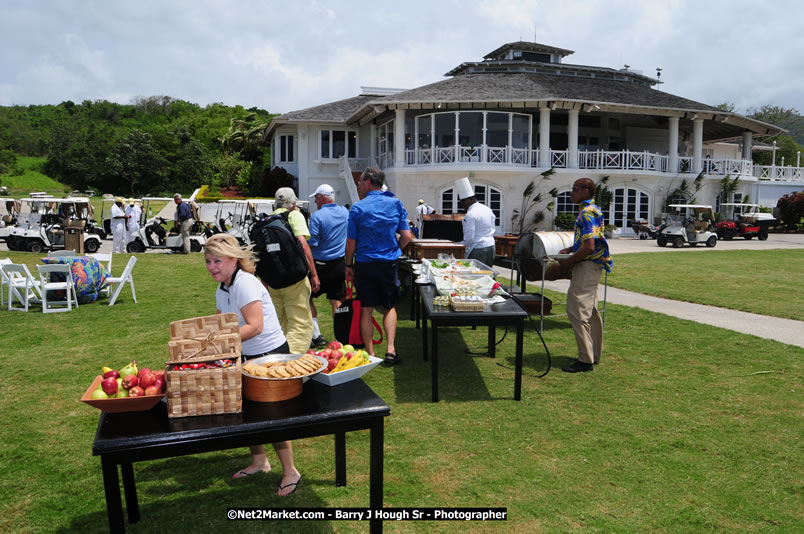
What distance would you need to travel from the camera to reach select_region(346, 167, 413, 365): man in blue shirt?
6371 millimetres

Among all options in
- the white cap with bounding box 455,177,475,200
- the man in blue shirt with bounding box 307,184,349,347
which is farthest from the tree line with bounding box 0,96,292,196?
the man in blue shirt with bounding box 307,184,349,347

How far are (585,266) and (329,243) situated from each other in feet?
9.66

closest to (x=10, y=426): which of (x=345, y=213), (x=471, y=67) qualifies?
(x=345, y=213)

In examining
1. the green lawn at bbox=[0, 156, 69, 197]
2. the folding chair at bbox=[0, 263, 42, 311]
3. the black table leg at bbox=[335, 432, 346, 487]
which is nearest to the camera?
the black table leg at bbox=[335, 432, 346, 487]

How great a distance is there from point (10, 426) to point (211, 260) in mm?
3014

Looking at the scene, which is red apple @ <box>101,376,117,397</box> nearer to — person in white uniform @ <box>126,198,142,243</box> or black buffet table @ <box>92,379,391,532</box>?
black buffet table @ <box>92,379,391,532</box>

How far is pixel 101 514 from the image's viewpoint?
363cm

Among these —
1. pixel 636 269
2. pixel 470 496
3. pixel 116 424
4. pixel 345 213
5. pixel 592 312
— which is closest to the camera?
pixel 116 424

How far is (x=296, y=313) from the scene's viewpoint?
613 cm

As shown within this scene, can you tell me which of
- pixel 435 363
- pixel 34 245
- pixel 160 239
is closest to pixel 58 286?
pixel 435 363

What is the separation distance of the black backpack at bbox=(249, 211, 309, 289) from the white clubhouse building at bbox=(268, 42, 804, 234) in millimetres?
22157

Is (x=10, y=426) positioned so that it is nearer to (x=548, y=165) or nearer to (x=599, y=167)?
(x=548, y=165)

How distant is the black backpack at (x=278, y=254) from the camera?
17.4 ft

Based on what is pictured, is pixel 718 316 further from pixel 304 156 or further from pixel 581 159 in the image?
pixel 304 156
